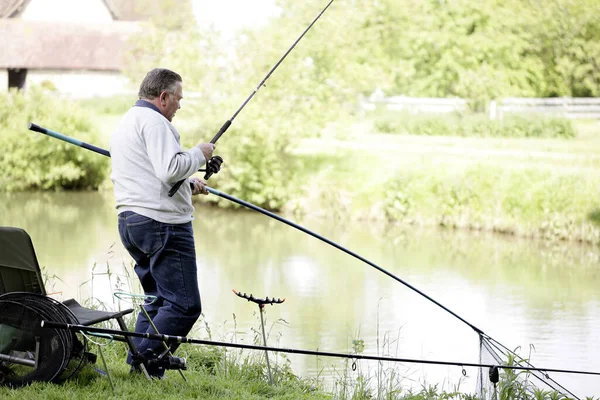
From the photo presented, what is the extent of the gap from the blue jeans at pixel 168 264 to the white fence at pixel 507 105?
16666mm

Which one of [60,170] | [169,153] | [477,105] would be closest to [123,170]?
[169,153]

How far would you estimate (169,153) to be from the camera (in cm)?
289

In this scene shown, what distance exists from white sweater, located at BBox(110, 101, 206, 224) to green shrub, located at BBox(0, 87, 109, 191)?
32.0 feet

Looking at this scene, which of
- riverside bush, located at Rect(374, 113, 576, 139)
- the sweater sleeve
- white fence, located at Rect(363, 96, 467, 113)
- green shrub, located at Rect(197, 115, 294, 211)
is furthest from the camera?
white fence, located at Rect(363, 96, 467, 113)

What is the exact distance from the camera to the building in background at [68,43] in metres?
19.6

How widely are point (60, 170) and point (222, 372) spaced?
30.7 ft

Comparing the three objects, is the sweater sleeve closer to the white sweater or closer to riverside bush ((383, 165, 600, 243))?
the white sweater

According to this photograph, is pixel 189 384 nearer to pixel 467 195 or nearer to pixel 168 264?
pixel 168 264

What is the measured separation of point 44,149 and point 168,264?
996cm

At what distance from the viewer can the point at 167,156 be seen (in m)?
2.89

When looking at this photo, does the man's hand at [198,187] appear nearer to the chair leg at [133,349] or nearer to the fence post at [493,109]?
the chair leg at [133,349]

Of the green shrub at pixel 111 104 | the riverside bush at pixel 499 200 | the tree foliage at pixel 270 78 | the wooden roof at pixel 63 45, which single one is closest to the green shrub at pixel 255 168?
the tree foliage at pixel 270 78

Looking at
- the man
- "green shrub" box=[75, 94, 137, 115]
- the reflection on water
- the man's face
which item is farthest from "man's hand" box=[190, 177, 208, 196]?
"green shrub" box=[75, 94, 137, 115]

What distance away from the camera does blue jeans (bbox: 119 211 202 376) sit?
3010 millimetres
